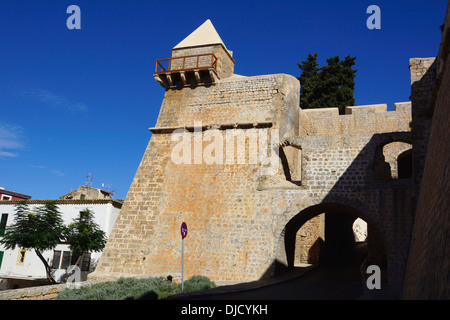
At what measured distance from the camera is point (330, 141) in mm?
14953

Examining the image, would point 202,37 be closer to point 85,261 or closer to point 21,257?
point 85,261

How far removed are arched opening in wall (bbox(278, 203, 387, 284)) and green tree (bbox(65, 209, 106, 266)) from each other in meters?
10.9

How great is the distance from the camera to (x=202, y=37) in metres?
19.6

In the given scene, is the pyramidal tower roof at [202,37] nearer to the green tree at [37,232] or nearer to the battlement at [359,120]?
the battlement at [359,120]

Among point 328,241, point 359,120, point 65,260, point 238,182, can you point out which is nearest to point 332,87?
point 359,120

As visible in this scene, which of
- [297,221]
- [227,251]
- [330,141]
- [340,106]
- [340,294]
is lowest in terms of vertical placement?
[340,294]

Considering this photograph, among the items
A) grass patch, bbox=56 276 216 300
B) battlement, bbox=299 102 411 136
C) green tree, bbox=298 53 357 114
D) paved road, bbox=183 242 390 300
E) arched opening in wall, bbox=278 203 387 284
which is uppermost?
green tree, bbox=298 53 357 114

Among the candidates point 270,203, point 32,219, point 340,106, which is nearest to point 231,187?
point 270,203

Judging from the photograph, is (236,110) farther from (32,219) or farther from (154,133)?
(32,219)

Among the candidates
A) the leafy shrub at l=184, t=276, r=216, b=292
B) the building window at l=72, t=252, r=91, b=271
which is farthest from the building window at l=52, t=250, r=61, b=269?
the leafy shrub at l=184, t=276, r=216, b=292

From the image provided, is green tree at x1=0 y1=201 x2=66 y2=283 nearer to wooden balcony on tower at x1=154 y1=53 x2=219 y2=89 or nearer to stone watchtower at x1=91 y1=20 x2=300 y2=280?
stone watchtower at x1=91 y1=20 x2=300 y2=280

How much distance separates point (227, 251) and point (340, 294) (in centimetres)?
482

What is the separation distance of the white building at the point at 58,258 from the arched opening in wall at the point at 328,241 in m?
11.8

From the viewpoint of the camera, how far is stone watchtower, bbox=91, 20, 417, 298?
1416 centimetres
